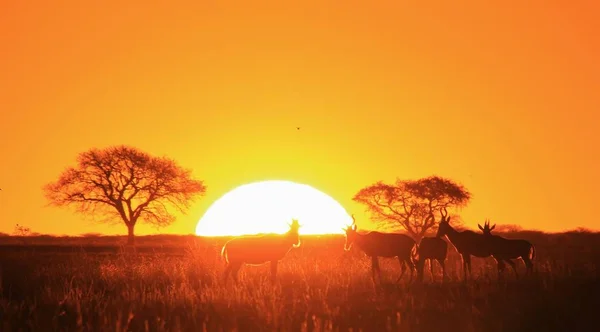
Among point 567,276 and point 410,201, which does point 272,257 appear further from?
point 410,201

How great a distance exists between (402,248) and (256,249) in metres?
4.37

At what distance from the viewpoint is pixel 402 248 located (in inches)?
782

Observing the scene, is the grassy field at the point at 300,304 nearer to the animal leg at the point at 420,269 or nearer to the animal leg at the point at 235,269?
the animal leg at the point at 235,269

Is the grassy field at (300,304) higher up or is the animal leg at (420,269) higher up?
the animal leg at (420,269)

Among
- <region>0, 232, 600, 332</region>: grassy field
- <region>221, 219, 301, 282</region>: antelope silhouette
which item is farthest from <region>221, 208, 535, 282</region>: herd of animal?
<region>0, 232, 600, 332</region>: grassy field

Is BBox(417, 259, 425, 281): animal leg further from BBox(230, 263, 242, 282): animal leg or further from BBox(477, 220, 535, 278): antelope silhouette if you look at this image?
BBox(230, 263, 242, 282): animal leg

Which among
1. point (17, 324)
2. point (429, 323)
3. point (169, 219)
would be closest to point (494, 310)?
point (429, 323)

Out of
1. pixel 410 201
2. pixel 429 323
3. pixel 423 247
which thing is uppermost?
pixel 410 201

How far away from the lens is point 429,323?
1202 cm

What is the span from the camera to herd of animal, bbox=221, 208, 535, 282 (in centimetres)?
1866

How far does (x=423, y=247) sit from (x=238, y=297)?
305 inches

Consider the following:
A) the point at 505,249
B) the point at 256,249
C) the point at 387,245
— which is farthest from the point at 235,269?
the point at 505,249

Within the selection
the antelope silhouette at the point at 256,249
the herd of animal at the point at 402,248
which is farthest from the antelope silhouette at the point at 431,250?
the antelope silhouette at the point at 256,249

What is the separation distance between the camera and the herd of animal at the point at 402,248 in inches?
734
